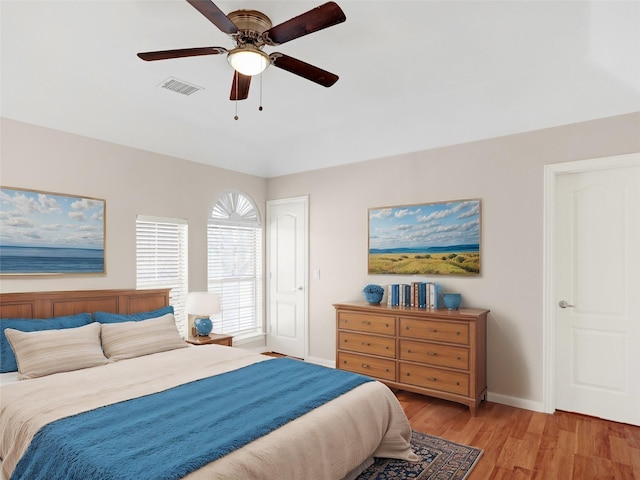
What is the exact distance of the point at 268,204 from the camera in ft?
18.3

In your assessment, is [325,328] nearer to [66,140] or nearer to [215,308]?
[215,308]

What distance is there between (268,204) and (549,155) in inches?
135

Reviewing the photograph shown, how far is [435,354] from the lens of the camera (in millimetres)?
3668

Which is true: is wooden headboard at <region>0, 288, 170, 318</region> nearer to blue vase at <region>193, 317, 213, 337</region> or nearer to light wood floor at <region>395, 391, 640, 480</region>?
blue vase at <region>193, 317, 213, 337</region>

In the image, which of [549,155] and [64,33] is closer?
[64,33]

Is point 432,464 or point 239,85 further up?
point 239,85

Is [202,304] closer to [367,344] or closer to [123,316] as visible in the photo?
[123,316]

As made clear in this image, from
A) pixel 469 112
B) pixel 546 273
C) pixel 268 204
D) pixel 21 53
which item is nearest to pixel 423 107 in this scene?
pixel 469 112

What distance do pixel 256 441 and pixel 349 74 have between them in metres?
2.64

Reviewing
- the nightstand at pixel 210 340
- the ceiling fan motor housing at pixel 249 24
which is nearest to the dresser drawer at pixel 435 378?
the nightstand at pixel 210 340

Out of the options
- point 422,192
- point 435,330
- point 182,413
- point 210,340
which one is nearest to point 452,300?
point 435,330

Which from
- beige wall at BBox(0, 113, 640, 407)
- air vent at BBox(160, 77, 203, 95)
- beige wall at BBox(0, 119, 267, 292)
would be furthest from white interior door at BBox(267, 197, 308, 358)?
air vent at BBox(160, 77, 203, 95)

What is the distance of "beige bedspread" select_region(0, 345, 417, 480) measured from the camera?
181 cm

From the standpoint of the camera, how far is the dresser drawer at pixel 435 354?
3.53 meters
